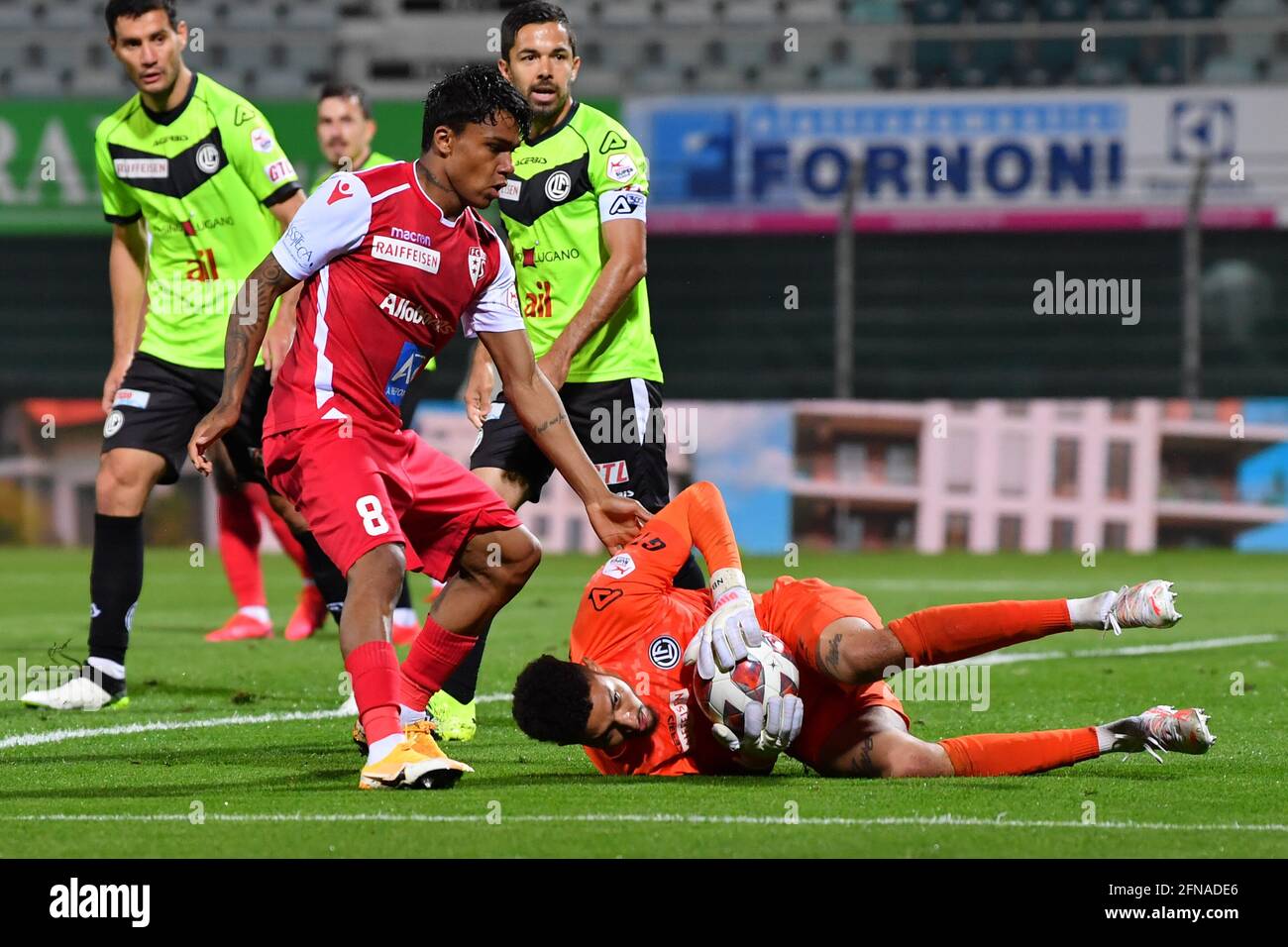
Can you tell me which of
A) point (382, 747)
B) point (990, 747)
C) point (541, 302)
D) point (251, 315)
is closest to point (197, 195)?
point (541, 302)

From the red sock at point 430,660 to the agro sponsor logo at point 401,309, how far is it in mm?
899

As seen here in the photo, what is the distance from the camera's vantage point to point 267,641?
380 inches

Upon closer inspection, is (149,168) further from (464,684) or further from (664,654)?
(664,654)

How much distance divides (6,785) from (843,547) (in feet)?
40.0

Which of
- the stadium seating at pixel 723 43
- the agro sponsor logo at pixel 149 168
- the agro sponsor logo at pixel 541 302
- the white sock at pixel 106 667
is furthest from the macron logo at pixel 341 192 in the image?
the stadium seating at pixel 723 43

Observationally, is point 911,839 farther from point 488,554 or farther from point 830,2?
point 830,2

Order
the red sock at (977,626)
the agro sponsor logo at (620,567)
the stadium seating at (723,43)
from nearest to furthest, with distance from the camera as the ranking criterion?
the red sock at (977,626)
the agro sponsor logo at (620,567)
the stadium seating at (723,43)

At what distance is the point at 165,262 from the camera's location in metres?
7.36

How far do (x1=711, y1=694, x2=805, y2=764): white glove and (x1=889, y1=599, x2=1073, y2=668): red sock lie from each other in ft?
1.14

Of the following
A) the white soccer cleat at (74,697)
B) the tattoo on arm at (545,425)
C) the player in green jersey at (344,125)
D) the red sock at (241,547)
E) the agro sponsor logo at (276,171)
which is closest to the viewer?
the tattoo on arm at (545,425)

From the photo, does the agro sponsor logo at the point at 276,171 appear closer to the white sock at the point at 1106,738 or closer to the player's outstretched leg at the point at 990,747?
the player's outstretched leg at the point at 990,747

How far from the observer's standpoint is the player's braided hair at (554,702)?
4.79 meters
